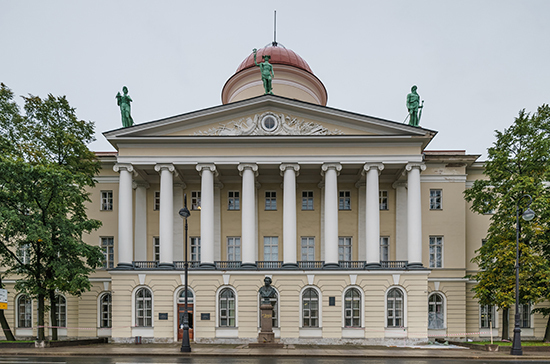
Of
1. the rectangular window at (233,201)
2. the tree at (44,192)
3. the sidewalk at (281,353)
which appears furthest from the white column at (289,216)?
the tree at (44,192)

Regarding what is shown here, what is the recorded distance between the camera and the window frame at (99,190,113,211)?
105ft

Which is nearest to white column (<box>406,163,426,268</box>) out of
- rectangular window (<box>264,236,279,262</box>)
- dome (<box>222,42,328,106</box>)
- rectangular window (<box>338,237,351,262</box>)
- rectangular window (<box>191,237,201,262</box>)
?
rectangular window (<box>338,237,351,262</box>)

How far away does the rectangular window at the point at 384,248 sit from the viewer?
31.6 meters

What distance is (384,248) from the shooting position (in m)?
31.7

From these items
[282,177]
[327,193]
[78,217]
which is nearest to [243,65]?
[282,177]

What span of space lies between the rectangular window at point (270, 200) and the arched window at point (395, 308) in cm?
1049

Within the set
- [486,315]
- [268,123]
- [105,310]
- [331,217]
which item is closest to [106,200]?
[105,310]

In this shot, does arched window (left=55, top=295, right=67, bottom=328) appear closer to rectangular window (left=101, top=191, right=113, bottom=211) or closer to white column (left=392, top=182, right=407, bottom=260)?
rectangular window (left=101, top=191, right=113, bottom=211)

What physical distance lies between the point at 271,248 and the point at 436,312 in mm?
13090

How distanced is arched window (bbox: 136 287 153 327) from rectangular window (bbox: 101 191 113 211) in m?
7.86

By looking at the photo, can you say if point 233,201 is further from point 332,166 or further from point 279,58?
point 279,58

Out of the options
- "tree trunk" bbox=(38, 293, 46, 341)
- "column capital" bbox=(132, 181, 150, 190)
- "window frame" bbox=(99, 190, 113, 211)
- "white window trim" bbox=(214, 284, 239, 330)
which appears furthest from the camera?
"window frame" bbox=(99, 190, 113, 211)

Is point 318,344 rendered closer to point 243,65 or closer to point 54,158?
point 54,158

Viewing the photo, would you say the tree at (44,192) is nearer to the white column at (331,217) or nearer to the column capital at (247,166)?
the column capital at (247,166)
